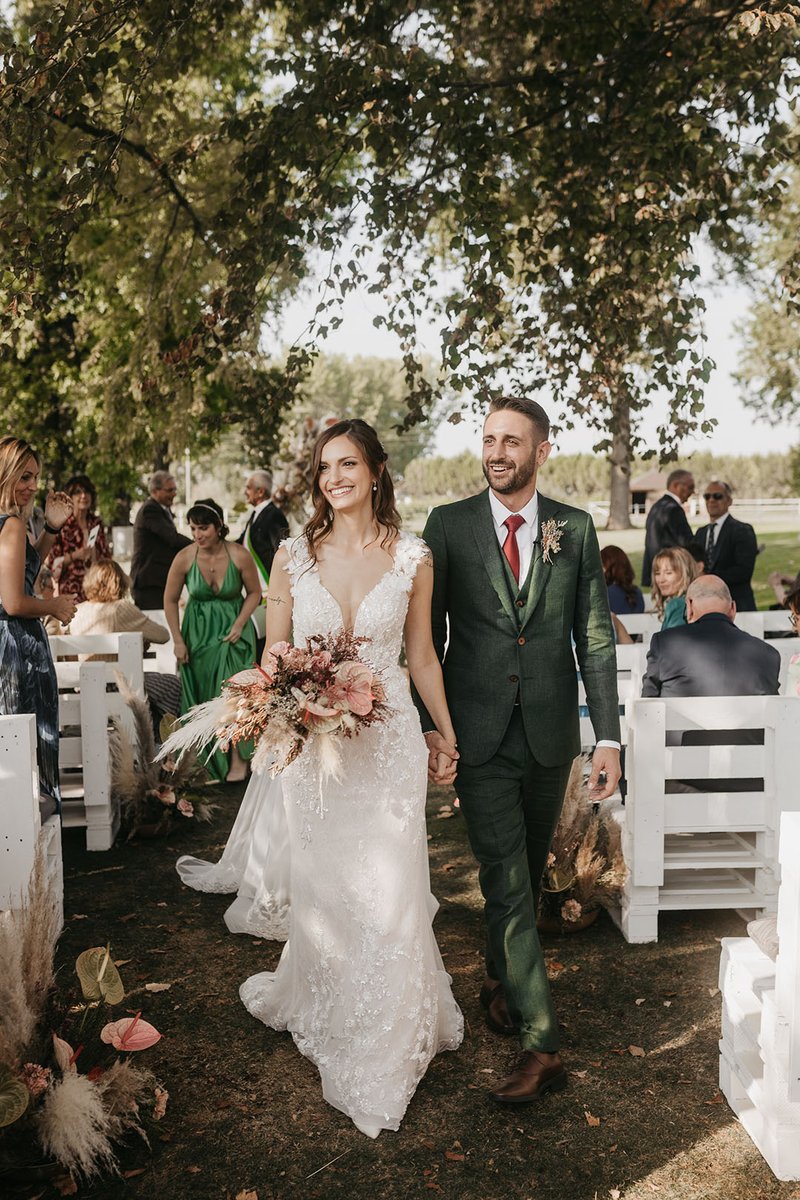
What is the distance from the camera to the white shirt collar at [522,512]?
406cm

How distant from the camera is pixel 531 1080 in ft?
12.4

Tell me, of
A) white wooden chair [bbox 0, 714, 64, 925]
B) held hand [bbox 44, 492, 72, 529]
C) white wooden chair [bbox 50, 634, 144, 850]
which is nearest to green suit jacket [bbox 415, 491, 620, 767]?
white wooden chair [bbox 0, 714, 64, 925]

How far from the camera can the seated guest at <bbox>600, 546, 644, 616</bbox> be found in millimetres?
8766

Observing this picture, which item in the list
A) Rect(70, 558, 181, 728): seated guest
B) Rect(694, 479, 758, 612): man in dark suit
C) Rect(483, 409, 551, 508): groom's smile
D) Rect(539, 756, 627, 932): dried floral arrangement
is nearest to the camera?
Rect(483, 409, 551, 508): groom's smile

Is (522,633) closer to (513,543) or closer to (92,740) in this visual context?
(513,543)

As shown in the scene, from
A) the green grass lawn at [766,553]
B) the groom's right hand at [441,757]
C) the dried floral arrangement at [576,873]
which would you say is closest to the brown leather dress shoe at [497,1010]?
the dried floral arrangement at [576,873]

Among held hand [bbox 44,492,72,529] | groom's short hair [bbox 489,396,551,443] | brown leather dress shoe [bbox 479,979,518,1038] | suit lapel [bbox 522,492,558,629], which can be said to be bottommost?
brown leather dress shoe [bbox 479,979,518,1038]

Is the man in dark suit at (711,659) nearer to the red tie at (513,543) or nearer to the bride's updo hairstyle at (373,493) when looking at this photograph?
the red tie at (513,543)

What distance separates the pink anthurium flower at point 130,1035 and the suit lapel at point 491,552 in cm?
182

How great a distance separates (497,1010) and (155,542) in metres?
7.73

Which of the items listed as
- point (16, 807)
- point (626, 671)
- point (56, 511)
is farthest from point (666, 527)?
point (16, 807)

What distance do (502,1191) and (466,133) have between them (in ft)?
20.6

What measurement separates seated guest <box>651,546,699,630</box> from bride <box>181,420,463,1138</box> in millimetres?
3860

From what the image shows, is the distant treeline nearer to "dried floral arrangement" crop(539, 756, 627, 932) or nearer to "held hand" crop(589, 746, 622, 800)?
"dried floral arrangement" crop(539, 756, 627, 932)
